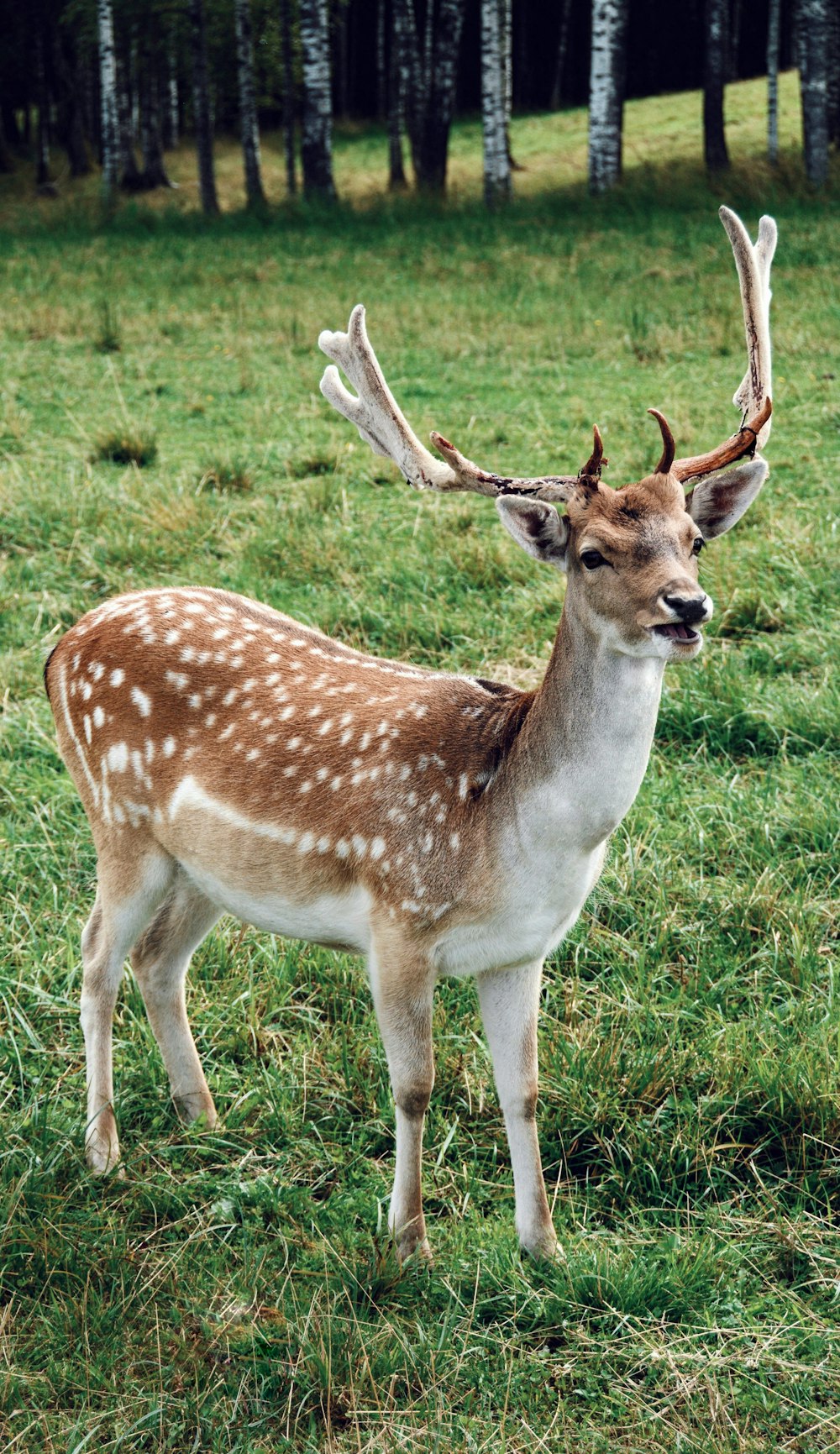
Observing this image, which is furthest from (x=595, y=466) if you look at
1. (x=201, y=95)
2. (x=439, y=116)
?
(x=201, y=95)

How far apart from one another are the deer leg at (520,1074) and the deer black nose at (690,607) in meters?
0.94

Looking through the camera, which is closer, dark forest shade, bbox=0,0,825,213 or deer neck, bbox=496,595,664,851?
deer neck, bbox=496,595,664,851

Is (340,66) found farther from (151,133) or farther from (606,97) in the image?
(606,97)

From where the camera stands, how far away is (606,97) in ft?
58.2

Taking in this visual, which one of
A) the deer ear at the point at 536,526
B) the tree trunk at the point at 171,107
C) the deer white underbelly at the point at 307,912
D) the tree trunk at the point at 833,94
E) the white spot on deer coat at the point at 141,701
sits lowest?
the tree trunk at the point at 171,107

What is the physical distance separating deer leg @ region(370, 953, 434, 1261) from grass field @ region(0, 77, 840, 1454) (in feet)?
0.32

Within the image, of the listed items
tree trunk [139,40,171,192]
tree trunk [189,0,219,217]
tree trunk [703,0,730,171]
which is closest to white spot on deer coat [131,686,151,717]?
tree trunk [703,0,730,171]

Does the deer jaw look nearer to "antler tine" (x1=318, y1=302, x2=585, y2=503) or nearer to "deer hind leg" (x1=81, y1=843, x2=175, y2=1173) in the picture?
"antler tine" (x1=318, y1=302, x2=585, y2=503)

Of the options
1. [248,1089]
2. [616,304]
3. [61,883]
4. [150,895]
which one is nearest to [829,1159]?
[248,1089]

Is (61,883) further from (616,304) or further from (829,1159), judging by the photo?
(616,304)

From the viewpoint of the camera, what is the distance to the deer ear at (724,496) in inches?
112

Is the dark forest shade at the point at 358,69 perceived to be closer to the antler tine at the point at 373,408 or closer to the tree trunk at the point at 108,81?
the tree trunk at the point at 108,81

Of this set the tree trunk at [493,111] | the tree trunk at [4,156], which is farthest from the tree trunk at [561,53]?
the tree trunk at [493,111]

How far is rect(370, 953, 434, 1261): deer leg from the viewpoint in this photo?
2.96 metres
